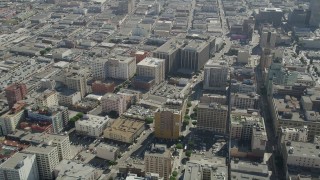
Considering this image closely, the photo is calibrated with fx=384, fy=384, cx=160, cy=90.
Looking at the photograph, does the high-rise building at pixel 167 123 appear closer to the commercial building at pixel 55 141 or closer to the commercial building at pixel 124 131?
the commercial building at pixel 124 131

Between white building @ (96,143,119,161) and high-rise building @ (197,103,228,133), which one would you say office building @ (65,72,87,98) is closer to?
white building @ (96,143,119,161)

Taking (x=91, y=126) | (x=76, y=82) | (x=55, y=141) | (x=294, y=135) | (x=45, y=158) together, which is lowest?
(x=91, y=126)

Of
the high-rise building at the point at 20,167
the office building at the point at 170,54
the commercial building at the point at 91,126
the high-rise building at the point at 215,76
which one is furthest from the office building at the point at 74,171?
the office building at the point at 170,54

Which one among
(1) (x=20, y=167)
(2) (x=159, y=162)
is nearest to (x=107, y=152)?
(2) (x=159, y=162)

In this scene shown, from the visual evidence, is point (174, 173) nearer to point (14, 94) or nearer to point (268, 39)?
point (14, 94)

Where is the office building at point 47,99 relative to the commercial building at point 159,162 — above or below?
above

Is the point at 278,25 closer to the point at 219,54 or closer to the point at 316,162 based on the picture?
the point at 219,54

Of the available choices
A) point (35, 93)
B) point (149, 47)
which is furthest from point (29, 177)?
point (149, 47)
